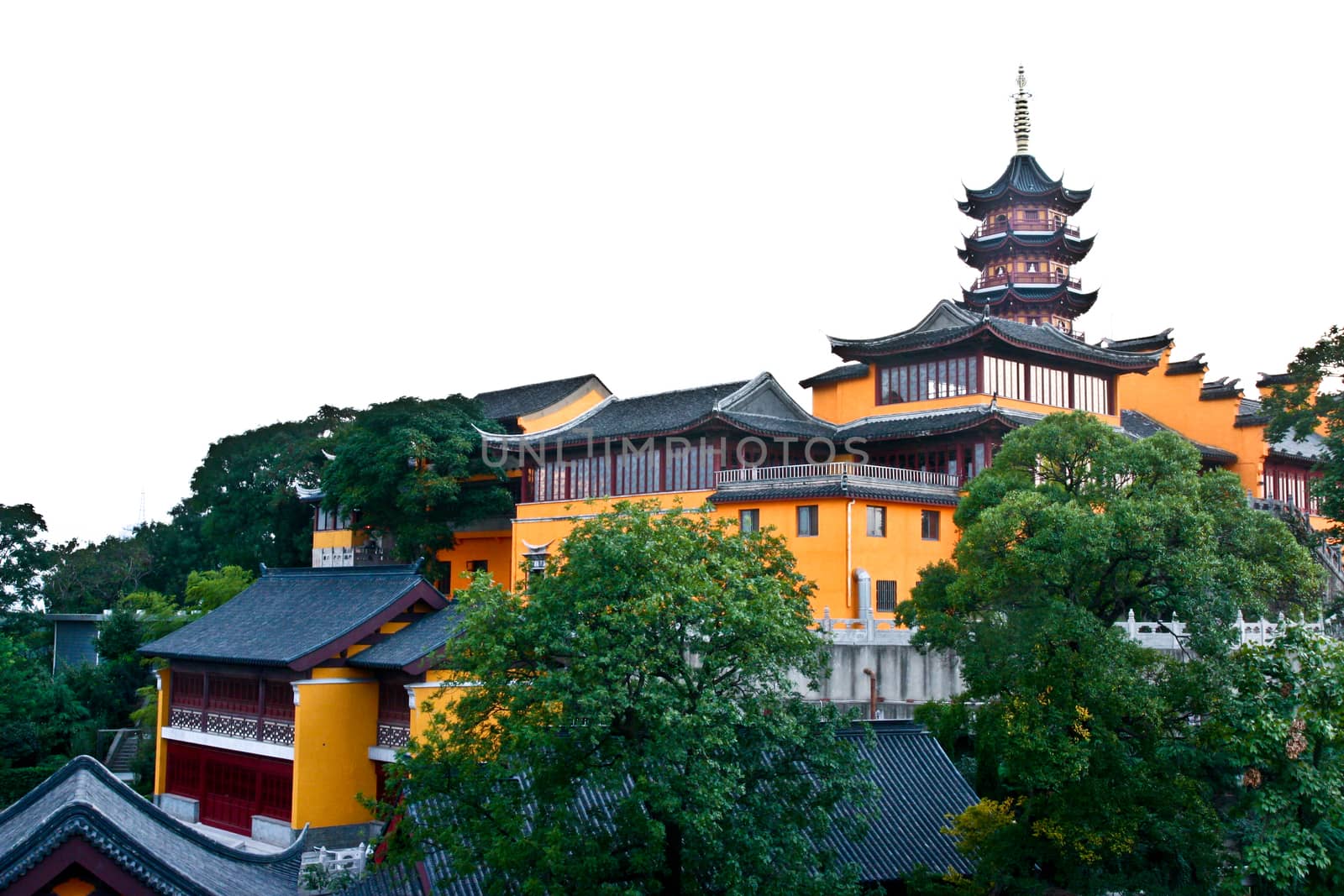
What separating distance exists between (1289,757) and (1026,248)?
42.4m

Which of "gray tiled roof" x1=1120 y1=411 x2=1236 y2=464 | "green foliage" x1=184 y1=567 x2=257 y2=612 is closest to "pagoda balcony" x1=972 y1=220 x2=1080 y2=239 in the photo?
"gray tiled roof" x1=1120 y1=411 x2=1236 y2=464

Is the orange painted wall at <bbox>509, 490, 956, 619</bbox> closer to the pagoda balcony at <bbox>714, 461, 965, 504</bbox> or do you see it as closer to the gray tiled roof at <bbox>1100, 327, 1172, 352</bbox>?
the pagoda balcony at <bbox>714, 461, 965, 504</bbox>

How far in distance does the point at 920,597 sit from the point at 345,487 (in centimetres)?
2710

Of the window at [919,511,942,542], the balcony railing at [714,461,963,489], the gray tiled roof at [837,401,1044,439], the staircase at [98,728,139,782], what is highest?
the gray tiled roof at [837,401,1044,439]

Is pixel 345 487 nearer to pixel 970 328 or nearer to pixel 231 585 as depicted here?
pixel 231 585

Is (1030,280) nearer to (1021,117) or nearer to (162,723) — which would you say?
(1021,117)

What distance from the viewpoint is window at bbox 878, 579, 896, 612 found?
124 ft

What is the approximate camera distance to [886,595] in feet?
124

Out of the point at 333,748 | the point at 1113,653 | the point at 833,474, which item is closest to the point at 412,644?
the point at 333,748

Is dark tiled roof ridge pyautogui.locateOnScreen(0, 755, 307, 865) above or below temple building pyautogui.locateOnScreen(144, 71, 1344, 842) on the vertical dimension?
below

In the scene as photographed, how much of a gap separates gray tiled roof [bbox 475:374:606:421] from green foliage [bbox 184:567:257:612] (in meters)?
10.9

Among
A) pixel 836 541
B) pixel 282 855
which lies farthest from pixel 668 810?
pixel 836 541

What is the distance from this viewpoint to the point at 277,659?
2759cm

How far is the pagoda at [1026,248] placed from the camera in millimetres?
57094
